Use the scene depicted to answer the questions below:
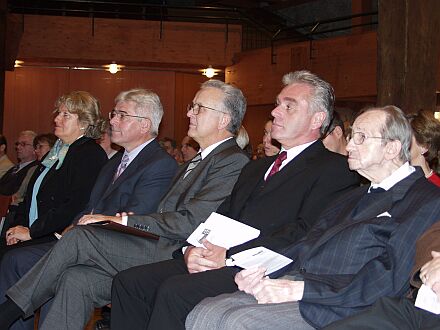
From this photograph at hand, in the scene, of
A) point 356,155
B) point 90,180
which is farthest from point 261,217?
point 90,180

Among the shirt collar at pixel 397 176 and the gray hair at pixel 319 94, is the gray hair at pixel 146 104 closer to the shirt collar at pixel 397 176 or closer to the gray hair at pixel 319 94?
the gray hair at pixel 319 94

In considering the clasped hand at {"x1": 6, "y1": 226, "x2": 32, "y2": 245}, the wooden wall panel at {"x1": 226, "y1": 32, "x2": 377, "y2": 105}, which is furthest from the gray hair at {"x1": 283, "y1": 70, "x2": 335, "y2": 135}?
the wooden wall panel at {"x1": 226, "y1": 32, "x2": 377, "y2": 105}

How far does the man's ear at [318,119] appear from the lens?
12.6ft

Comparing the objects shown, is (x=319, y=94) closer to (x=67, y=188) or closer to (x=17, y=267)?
(x=67, y=188)

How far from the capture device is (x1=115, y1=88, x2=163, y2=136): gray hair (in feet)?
15.5

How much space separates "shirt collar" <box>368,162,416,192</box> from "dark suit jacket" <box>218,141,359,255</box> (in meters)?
0.48

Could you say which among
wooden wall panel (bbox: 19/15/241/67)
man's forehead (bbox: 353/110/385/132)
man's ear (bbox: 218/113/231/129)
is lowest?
man's forehead (bbox: 353/110/385/132)

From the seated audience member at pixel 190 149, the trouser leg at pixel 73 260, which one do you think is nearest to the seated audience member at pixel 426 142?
the trouser leg at pixel 73 260

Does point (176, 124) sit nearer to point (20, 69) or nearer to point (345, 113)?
point (20, 69)

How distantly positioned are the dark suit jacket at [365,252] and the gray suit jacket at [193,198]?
3.07ft

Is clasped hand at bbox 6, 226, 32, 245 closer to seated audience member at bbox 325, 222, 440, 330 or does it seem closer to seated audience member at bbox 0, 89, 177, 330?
seated audience member at bbox 0, 89, 177, 330

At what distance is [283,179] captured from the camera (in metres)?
3.72

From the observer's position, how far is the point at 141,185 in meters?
4.47

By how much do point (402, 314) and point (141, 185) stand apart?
2255mm
